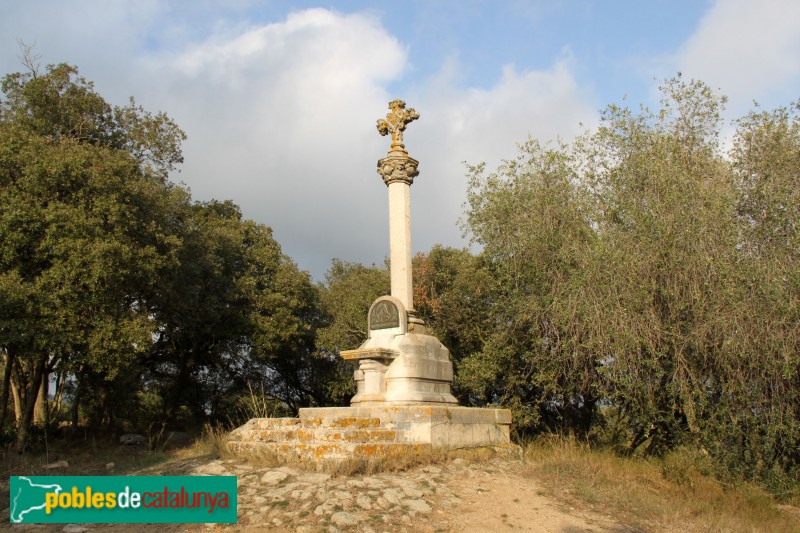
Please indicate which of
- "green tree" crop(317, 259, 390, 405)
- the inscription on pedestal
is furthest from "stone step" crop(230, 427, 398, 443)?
"green tree" crop(317, 259, 390, 405)

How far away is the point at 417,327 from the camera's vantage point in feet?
39.3

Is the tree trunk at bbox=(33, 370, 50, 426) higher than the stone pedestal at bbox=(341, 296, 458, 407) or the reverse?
the reverse

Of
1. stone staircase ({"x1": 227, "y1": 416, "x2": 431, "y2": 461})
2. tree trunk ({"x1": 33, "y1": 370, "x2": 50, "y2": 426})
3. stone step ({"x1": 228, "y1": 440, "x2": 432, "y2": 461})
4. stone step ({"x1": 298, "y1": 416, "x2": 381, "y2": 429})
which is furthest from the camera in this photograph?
tree trunk ({"x1": 33, "y1": 370, "x2": 50, "y2": 426})

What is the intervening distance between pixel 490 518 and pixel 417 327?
5.23 metres

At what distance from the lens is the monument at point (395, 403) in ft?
30.6

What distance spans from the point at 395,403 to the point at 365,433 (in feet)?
5.56

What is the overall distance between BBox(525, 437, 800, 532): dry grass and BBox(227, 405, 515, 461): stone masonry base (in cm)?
128

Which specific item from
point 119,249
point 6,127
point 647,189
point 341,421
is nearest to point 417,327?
point 341,421

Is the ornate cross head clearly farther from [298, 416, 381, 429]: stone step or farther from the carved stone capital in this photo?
[298, 416, 381, 429]: stone step

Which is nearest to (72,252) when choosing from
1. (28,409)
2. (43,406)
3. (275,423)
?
(28,409)

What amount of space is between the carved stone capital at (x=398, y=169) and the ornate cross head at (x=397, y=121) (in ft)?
1.38

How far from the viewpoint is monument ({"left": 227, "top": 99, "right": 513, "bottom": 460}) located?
9.34 metres

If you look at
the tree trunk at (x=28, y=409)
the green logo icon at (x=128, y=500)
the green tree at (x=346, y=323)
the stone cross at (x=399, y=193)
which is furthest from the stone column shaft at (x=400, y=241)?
the tree trunk at (x=28, y=409)

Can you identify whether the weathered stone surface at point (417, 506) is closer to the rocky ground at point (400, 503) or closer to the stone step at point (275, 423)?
the rocky ground at point (400, 503)
